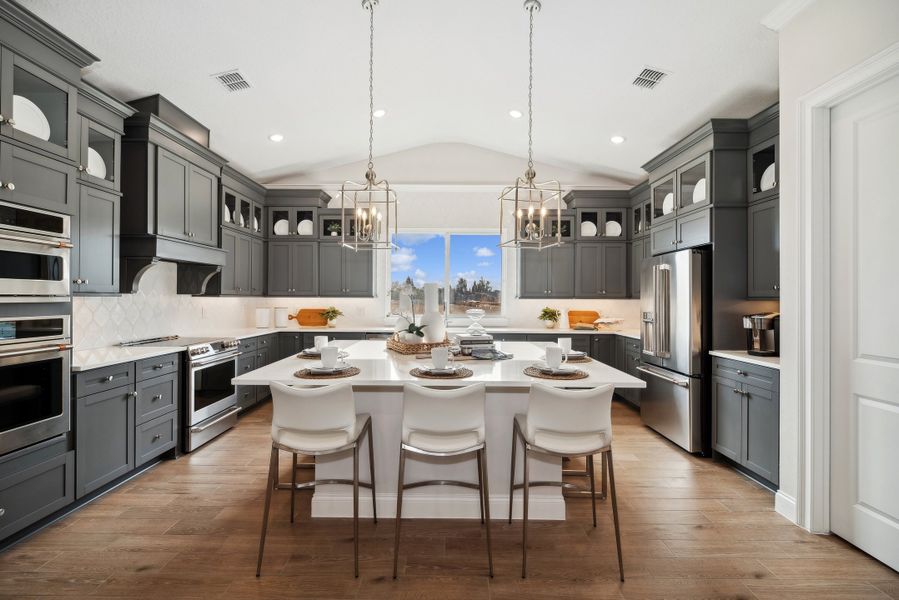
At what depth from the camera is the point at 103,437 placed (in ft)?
9.67

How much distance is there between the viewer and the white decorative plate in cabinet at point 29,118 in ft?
8.03

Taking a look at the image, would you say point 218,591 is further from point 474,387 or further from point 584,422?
point 584,422

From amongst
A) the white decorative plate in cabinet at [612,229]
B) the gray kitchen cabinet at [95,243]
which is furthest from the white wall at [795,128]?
the gray kitchen cabinet at [95,243]

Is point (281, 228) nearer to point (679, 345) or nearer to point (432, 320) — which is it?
point (432, 320)

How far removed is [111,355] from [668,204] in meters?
4.81

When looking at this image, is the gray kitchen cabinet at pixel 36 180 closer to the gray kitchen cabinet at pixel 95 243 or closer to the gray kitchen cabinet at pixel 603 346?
the gray kitchen cabinet at pixel 95 243

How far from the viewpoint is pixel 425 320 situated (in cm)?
342

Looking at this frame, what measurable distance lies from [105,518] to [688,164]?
4963 millimetres

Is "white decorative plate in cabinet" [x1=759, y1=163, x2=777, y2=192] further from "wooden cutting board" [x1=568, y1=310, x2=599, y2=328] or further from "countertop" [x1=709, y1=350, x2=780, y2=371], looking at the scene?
"wooden cutting board" [x1=568, y1=310, x2=599, y2=328]

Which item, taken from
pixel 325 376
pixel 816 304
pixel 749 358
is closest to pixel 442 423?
pixel 325 376

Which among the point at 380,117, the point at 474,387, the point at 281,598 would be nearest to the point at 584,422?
the point at 474,387

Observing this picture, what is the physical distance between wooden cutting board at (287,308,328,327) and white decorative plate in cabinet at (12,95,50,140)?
13.2 ft

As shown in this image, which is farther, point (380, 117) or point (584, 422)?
point (380, 117)

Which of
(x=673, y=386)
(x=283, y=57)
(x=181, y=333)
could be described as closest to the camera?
(x=283, y=57)
